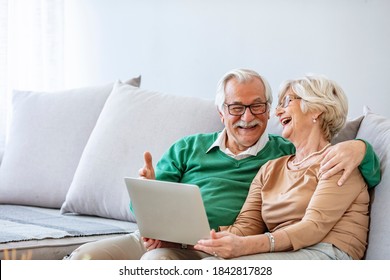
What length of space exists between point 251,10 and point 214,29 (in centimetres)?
22

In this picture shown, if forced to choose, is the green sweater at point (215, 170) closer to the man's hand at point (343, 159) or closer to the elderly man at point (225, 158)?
the elderly man at point (225, 158)

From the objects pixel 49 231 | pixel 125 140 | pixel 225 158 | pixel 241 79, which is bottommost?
pixel 49 231

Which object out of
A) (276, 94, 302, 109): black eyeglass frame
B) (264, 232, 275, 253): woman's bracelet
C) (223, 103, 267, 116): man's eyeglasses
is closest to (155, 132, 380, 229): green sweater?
(223, 103, 267, 116): man's eyeglasses

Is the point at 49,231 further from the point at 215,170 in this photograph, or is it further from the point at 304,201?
the point at 304,201

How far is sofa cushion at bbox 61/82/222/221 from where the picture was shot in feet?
8.98

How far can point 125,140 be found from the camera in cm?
284

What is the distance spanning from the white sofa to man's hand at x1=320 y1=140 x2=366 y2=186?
11cm

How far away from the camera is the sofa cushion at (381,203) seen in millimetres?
1975

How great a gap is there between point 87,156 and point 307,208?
1.19 metres

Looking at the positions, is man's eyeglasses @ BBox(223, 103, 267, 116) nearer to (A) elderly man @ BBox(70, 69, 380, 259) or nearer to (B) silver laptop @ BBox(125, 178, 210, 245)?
(A) elderly man @ BBox(70, 69, 380, 259)

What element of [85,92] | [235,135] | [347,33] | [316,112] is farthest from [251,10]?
[316,112]

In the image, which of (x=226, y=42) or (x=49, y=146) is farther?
(x=226, y=42)

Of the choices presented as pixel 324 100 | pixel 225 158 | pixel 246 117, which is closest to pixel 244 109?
pixel 246 117

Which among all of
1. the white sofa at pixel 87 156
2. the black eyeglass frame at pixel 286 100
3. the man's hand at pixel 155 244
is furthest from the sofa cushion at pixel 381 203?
the man's hand at pixel 155 244
